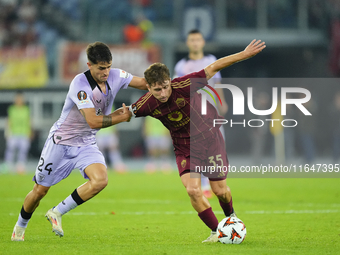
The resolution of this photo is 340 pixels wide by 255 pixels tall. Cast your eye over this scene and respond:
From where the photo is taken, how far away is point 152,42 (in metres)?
22.5

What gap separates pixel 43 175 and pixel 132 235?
49.0 inches

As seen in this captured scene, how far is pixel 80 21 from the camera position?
78.4 feet

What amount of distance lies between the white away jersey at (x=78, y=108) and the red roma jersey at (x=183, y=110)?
0.41 m

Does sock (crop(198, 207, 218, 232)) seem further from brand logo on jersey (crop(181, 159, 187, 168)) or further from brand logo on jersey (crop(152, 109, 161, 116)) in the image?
brand logo on jersey (crop(152, 109, 161, 116))

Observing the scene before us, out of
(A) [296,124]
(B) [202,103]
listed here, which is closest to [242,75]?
(A) [296,124]

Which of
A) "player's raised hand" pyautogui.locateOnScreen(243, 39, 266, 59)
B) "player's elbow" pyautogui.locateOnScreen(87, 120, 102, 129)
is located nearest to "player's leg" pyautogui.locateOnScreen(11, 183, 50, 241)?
"player's elbow" pyautogui.locateOnScreen(87, 120, 102, 129)

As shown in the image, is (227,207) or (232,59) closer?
(232,59)

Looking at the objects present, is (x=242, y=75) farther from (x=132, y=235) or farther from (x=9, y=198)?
(x=132, y=235)

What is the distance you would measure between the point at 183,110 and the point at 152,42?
686 inches

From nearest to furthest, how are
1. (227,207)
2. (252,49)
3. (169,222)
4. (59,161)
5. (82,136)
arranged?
1. (252,49)
2. (59,161)
3. (82,136)
4. (227,207)
5. (169,222)

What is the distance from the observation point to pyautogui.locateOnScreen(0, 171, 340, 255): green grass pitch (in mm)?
5125

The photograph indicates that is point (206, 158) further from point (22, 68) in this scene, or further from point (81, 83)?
point (22, 68)

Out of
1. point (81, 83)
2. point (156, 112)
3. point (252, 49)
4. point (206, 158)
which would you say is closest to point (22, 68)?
point (81, 83)

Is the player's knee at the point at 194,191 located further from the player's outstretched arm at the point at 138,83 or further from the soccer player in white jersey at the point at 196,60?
the soccer player in white jersey at the point at 196,60
